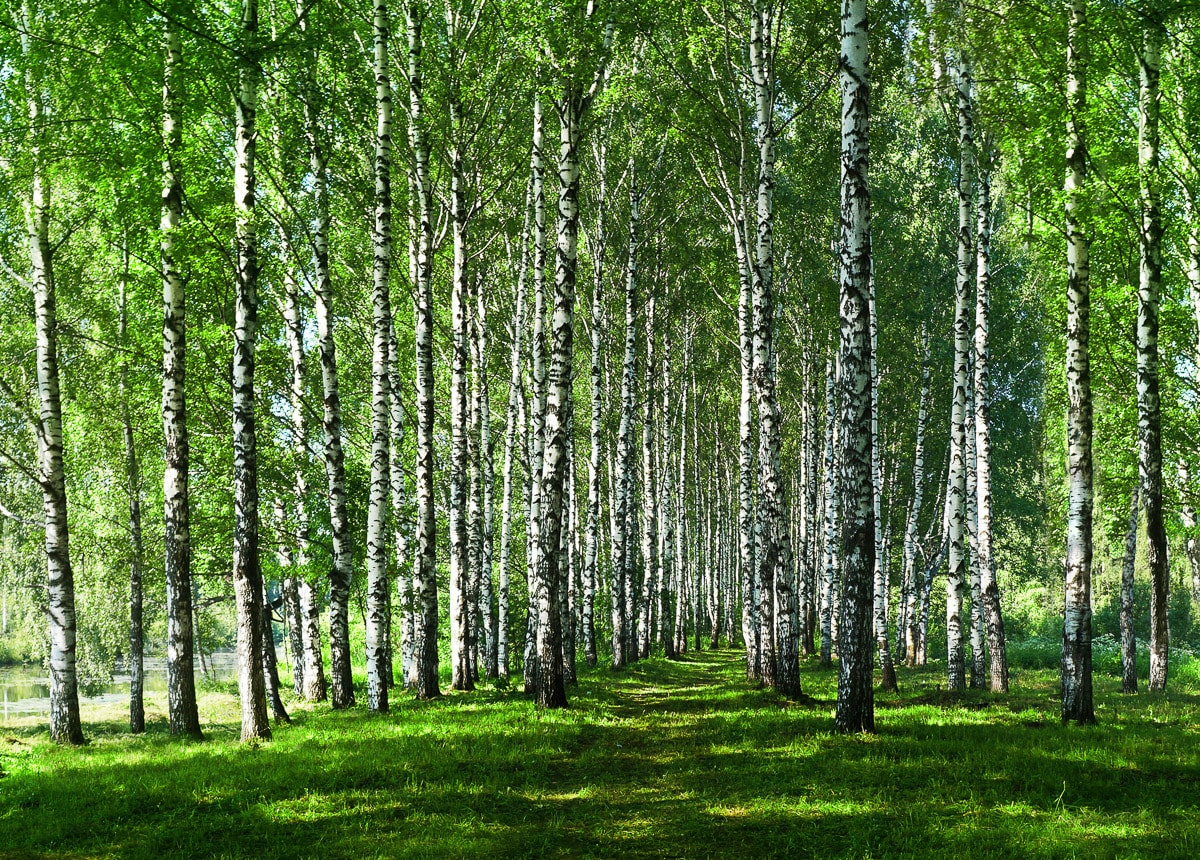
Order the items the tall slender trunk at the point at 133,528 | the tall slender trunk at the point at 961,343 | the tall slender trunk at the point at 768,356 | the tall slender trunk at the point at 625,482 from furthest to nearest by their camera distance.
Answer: the tall slender trunk at the point at 625,482 < the tall slender trunk at the point at 133,528 < the tall slender trunk at the point at 961,343 < the tall slender trunk at the point at 768,356

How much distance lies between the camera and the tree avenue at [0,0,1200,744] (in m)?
12.3

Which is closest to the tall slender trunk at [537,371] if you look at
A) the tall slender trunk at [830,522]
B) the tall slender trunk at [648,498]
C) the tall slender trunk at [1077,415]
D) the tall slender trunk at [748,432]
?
the tall slender trunk at [748,432]

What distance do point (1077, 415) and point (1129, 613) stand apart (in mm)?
13239

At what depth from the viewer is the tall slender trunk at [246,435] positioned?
11.5 m

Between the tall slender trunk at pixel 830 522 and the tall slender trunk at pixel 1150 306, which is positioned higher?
the tall slender trunk at pixel 1150 306

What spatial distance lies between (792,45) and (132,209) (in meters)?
15.3

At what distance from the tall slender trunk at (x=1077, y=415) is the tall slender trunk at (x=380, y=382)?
10.7 metres

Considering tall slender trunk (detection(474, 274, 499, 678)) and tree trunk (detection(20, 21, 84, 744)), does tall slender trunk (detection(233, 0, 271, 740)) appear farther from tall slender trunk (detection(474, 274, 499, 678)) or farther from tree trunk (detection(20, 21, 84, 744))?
tall slender trunk (detection(474, 274, 499, 678))

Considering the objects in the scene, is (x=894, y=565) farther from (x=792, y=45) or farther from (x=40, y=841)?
(x=40, y=841)

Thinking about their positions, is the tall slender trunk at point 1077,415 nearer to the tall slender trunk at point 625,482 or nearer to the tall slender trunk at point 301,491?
the tall slender trunk at point 625,482

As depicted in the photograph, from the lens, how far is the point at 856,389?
11.0 m

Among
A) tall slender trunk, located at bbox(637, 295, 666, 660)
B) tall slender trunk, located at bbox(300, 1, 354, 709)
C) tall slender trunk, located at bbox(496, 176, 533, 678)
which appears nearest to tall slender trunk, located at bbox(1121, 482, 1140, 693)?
tall slender trunk, located at bbox(637, 295, 666, 660)

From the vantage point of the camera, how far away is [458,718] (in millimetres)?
12812

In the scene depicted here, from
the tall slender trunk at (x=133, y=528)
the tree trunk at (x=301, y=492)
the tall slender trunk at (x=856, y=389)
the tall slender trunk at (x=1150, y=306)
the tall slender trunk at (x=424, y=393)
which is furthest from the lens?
the tall slender trunk at (x=133, y=528)
